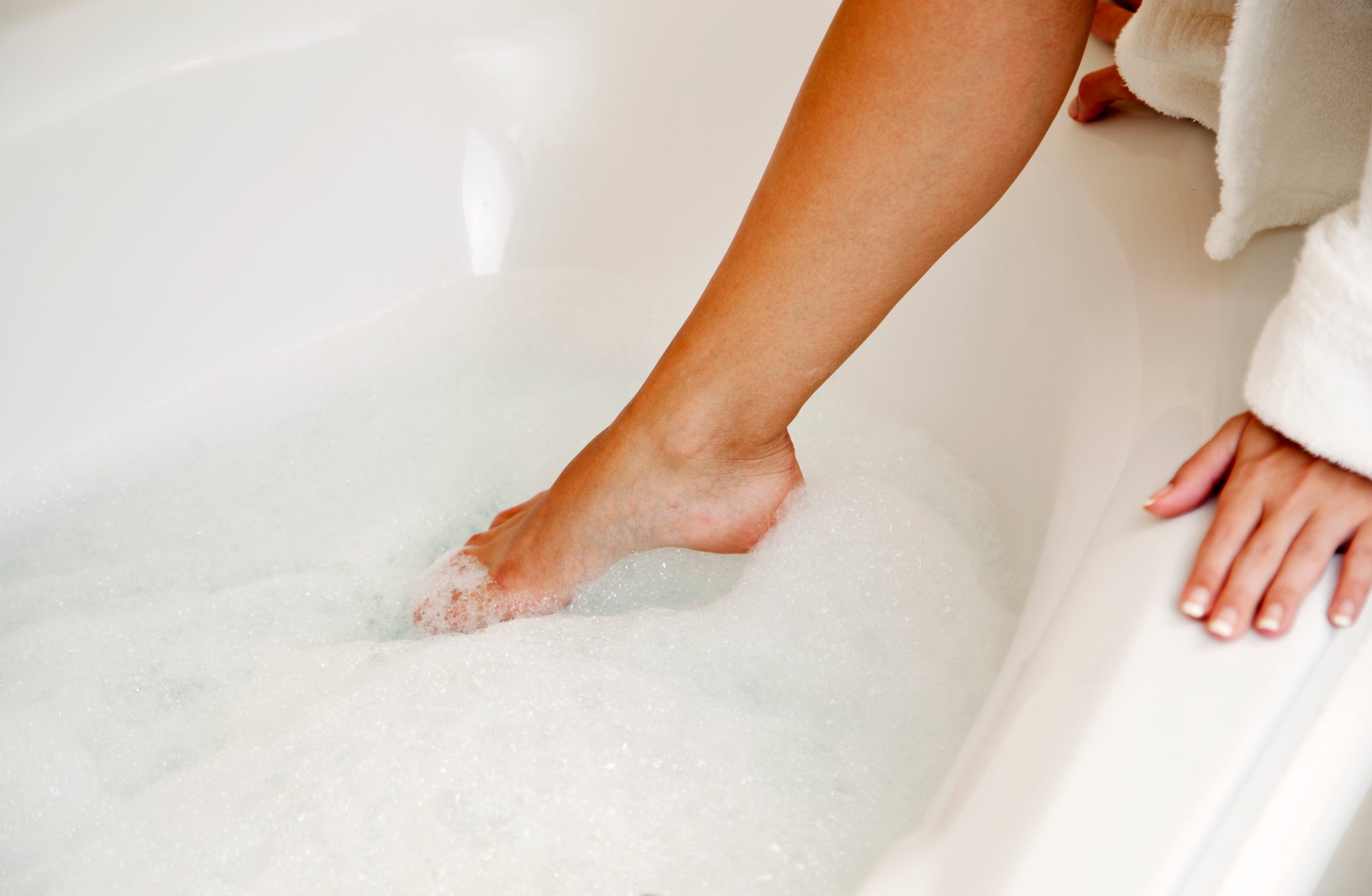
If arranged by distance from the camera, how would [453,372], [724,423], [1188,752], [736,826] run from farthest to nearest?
1. [453,372]
2. [724,423]
3. [736,826]
4. [1188,752]

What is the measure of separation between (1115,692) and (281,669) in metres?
0.58

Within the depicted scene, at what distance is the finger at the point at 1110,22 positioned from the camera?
96cm

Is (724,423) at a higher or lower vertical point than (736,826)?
higher

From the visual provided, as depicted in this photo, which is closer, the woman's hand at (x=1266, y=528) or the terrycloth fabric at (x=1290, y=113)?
the woman's hand at (x=1266, y=528)

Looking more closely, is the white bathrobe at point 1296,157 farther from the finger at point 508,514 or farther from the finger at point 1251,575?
the finger at point 508,514

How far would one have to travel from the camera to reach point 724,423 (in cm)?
73

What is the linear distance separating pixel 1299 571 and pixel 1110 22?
651 mm

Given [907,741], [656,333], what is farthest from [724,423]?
[656,333]

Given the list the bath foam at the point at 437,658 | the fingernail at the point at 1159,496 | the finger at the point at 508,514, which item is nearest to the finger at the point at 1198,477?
the fingernail at the point at 1159,496

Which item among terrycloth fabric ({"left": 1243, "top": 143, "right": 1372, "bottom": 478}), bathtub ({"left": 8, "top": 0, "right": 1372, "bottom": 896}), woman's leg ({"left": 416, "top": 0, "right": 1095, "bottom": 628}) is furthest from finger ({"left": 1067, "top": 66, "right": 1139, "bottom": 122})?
terrycloth fabric ({"left": 1243, "top": 143, "right": 1372, "bottom": 478})

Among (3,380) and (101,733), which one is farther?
(3,380)

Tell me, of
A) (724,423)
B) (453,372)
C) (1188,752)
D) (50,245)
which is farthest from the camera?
(453,372)

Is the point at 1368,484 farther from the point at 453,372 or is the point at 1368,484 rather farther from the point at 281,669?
the point at 453,372

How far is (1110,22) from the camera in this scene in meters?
0.97
